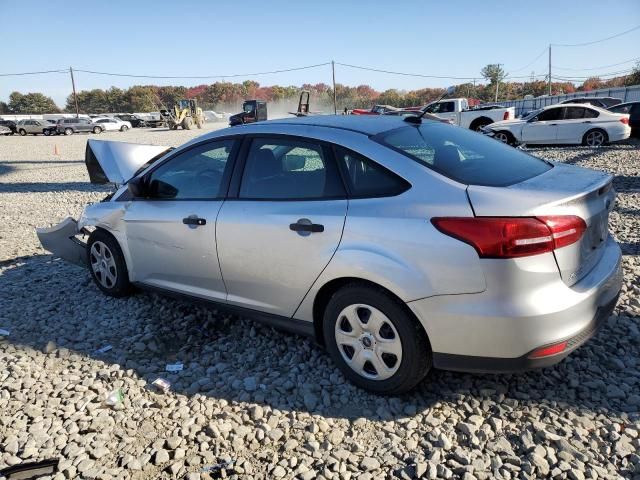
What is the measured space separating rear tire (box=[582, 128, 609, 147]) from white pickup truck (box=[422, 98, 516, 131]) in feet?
12.5

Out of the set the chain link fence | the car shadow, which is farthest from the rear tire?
the chain link fence

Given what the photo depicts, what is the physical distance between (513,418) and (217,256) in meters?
2.10

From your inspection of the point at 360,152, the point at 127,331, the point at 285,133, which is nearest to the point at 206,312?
the point at 127,331

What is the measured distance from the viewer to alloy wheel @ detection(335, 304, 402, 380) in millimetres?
2736

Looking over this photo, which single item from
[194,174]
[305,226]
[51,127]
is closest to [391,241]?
[305,226]

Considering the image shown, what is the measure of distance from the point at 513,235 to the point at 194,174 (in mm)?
2414

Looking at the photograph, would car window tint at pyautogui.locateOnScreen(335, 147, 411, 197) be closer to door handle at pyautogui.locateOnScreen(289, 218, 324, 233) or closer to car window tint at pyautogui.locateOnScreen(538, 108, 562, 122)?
door handle at pyautogui.locateOnScreen(289, 218, 324, 233)

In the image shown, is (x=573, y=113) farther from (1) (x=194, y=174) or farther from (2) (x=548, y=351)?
(2) (x=548, y=351)

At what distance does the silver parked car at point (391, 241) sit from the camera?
2385mm

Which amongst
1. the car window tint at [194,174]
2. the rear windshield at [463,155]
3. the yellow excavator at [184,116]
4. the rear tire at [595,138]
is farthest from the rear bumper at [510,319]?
the yellow excavator at [184,116]

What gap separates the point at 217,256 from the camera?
11.2 feet

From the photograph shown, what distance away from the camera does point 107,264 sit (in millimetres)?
4543

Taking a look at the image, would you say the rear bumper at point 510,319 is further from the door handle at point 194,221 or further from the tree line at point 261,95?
the tree line at point 261,95

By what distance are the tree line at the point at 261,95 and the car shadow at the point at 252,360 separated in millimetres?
64201
